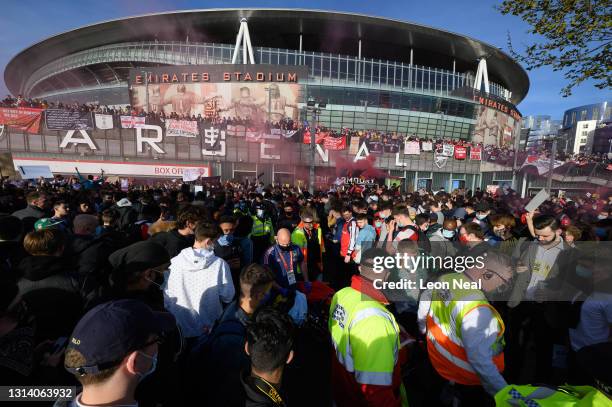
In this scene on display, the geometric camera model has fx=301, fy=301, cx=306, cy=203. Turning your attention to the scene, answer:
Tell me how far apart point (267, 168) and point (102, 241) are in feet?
73.9

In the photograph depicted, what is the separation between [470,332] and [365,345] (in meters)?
0.84

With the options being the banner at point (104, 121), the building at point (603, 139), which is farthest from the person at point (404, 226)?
the building at point (603, 139)

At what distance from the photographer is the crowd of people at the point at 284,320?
4.77 ft

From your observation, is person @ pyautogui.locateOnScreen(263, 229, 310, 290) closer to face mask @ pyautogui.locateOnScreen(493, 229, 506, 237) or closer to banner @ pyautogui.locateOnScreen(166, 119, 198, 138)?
face mask @ pyautogui.locateOnScreen(493, 229, 506, 237)

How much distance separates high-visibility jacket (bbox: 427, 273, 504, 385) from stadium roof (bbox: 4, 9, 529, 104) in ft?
143

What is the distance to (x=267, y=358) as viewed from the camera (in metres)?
1.56

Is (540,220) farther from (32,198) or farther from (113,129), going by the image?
(113,129)

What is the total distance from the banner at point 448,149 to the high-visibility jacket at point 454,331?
92.4ft

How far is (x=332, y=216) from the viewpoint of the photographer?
8664 mm

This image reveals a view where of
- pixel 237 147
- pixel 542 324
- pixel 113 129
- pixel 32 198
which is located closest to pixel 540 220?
pixel 542 324

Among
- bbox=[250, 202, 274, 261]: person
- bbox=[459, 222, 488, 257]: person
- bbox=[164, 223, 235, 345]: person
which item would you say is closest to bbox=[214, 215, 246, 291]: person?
bbox=[164, 223, 235, 345]: person

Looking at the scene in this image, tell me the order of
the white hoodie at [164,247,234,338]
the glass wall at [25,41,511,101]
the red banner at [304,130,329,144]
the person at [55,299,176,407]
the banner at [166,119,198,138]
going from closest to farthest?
1. the person at [55,299,176,407]
2. the white hoodie at [164,247,234,338]
3. the banner at [166,119,198,138]
4. the red banner at [304,130,329,144]
5. the glass wall at [25,41,511,101]

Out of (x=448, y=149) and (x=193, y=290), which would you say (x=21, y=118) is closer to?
(x=193, y=290)

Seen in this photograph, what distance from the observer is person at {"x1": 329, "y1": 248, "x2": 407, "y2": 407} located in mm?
2027
